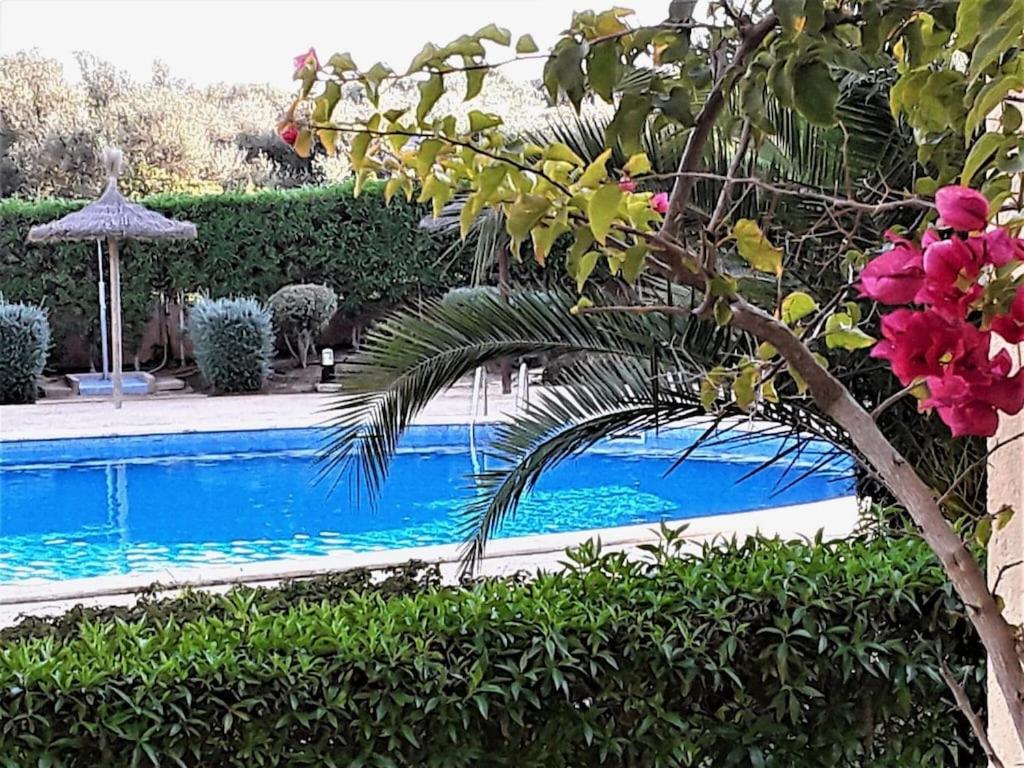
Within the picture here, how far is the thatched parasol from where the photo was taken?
41.2 ft

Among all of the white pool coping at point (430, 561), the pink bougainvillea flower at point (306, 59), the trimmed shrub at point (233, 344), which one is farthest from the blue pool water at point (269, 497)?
the pink bougainvillea flower at point (306, 59)

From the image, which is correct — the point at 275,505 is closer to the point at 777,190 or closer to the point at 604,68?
the point at 777,190

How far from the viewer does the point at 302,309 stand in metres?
14.4

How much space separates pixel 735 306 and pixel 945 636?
1.59 metres

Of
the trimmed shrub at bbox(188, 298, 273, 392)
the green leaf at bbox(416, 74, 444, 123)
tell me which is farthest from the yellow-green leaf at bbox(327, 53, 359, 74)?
the trimmed shrub at bbox(188, 298, 273, 392)

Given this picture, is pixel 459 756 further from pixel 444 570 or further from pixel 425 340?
pixel 444 570

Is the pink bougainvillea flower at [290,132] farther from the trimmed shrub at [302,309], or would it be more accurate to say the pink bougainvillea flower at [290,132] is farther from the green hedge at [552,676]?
the trimmed shrub at [302,309]

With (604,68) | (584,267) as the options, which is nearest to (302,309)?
(584,267)

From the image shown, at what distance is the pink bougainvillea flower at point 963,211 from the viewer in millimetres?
971

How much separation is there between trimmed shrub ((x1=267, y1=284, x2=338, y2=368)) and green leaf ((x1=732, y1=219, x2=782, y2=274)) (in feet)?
43.9

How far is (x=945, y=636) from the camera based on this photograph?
2.44 m

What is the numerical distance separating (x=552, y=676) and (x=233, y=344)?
11891 millimetres

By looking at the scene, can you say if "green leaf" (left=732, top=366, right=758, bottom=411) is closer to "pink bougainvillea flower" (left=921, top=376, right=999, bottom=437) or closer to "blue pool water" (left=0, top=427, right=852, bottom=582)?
"pink bougainvillea flower" (left=921, top=376, right=999, bottom=437)

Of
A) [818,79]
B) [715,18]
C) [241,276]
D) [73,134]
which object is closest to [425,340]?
[715,18]
